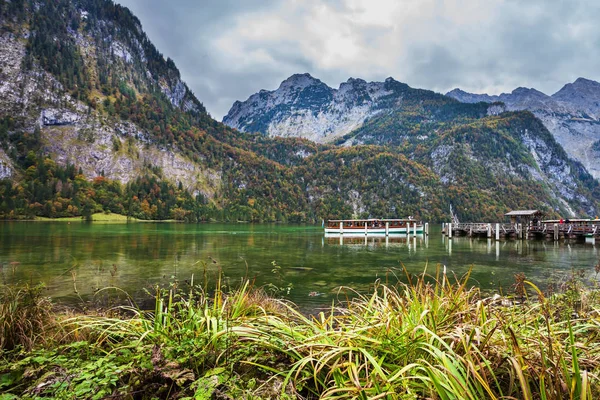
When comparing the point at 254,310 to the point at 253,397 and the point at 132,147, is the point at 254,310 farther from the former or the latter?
the point at 132,147

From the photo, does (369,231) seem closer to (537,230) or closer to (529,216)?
(529,216)

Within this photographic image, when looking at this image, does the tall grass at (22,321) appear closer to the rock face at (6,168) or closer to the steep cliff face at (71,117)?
the rock face at (6,168)

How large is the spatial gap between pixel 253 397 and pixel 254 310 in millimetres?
2497

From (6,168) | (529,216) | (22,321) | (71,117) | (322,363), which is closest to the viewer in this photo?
(322,363)

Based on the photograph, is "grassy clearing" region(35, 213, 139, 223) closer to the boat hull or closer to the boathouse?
the boat hull

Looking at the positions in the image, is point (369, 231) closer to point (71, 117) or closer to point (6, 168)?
point (6, 168)

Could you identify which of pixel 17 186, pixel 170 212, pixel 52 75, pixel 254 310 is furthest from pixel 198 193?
pixel 254 310

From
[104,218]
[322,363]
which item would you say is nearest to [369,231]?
[322,363]

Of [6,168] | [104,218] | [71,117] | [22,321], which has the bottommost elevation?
[104,218]

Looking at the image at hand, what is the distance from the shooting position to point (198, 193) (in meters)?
166

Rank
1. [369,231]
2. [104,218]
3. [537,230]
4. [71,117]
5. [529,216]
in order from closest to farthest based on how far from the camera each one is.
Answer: [537,230] < [529,216] < [369,231] < [104,218] < [71,117]

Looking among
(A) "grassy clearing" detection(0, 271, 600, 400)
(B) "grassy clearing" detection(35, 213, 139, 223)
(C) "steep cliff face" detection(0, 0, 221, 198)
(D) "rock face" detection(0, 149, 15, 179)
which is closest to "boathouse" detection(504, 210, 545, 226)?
(A) "grassy clearing" detection(0, 271, 600, 400)

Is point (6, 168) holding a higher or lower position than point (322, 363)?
higher

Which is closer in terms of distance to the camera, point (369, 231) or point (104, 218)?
point (369, 231)
